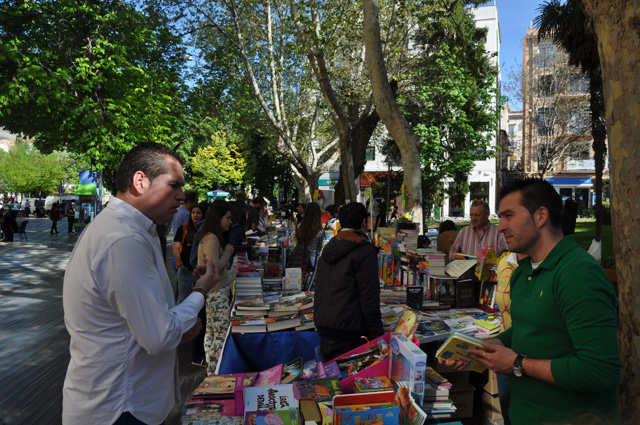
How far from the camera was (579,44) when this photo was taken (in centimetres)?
1616

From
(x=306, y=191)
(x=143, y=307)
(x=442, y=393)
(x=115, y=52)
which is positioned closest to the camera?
(x=143, y=307)

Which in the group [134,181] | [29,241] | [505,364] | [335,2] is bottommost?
[29,241]

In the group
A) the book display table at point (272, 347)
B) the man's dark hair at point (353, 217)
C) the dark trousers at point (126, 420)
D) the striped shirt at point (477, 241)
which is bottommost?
the book display table at point (272, 347)

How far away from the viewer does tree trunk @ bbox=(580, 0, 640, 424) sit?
2.67 metres

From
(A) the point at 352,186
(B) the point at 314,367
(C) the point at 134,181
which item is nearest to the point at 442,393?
(B) the point at 314,367

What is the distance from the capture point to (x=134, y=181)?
196 centimetres

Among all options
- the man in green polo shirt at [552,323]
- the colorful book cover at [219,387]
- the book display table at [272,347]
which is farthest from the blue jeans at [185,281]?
the man in green polo shirt at [552,323]

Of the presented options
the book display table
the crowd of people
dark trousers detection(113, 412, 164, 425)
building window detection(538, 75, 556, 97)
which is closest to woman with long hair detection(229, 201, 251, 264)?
the book display table

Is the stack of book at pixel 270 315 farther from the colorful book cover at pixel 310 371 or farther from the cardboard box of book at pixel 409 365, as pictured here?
the cardboard box of book at pixel 409 365

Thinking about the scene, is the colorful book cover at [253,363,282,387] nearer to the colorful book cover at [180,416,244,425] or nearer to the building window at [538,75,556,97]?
the colorful book cover at [180,416,244,425]

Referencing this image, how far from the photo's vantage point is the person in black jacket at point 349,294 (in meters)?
3.71

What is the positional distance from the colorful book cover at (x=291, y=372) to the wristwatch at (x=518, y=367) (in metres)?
1.60

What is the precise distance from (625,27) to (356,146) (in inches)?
435

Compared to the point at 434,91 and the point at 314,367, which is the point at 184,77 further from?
the point at 314,367
